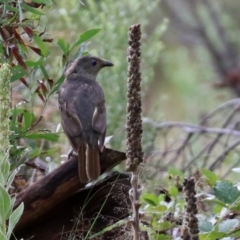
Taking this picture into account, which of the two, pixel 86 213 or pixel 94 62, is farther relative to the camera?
pixel 94 62

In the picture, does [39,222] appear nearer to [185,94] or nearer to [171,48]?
[185,94]

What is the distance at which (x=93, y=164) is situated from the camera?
2643 mm

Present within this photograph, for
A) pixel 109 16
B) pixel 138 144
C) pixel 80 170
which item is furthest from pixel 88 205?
pixel 109 16

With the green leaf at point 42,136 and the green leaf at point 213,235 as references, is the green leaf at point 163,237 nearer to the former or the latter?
the green leaf at point 213,235

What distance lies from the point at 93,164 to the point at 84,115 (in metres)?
0.76

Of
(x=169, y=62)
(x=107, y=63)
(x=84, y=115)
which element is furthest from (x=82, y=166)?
(x=169, y=62)

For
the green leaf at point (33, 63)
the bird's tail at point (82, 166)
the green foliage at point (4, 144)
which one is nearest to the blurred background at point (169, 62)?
the bird's tail at point (82, 166)

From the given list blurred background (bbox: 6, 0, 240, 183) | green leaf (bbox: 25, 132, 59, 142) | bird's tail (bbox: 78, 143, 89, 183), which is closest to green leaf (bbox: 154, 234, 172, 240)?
bird's tail (bbox: 78, 143, 89, 183)

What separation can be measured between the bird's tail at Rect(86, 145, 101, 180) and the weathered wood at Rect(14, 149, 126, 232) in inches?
1.9

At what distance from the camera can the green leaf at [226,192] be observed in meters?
2.07

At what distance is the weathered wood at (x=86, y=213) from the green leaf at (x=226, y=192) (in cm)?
40

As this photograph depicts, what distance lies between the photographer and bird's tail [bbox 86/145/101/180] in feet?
8.17

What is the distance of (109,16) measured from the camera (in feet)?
16.1

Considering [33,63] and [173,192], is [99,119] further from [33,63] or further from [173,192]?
[173,192]
